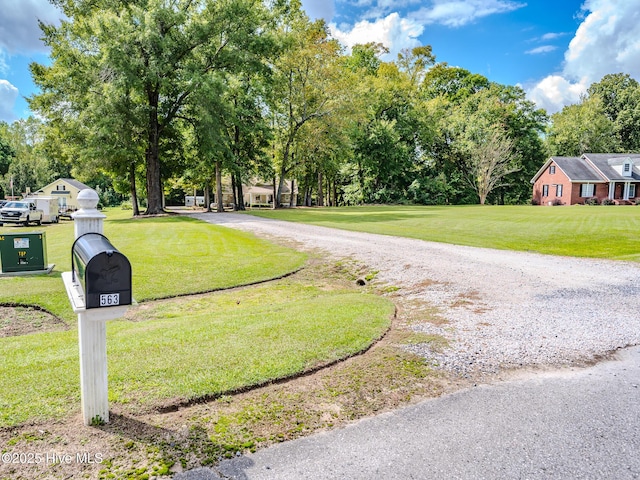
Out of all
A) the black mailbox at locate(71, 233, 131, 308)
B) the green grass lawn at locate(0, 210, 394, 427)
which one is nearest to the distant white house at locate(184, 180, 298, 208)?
the green grass lawn at locate(0, 210, 394, 427)

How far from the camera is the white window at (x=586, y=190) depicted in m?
44.2

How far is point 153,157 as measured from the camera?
1137 inches

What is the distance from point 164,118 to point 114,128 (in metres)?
5.14

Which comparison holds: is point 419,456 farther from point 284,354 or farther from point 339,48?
point 339,48

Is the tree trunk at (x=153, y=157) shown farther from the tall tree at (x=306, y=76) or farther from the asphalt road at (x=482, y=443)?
the asphalt road at (x=482, y=443)

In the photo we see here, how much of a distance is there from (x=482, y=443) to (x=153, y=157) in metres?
30.0

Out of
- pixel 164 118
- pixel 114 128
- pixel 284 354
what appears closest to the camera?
pixel 284 354

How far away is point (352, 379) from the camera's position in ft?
12.7

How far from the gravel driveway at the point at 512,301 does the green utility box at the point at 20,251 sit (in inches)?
305

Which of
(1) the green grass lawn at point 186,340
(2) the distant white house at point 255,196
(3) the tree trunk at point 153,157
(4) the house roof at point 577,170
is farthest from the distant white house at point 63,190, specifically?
(4) the house roof at point 577,170

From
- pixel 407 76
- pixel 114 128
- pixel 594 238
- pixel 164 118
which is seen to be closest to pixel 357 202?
pixel 407 76

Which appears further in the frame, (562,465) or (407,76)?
(407,76)

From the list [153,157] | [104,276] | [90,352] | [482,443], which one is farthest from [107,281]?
[153,157]

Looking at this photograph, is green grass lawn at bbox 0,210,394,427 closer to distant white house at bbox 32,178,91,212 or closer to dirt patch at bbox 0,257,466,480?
dirt patch at bbox 0,257,466,480
